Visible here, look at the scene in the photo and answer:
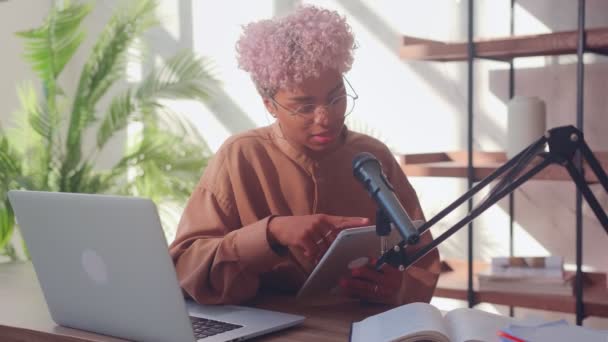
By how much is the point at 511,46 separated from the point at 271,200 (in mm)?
1190

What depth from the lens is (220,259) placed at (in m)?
1.70

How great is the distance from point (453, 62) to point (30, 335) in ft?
7.22

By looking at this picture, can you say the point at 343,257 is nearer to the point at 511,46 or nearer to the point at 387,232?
the point at 387,232

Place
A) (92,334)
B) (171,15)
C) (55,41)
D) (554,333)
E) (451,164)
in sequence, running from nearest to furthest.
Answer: (554,333)
(92,334)
(451,164)
(55,41)
(171,15)

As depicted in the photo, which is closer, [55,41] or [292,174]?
[292,174]

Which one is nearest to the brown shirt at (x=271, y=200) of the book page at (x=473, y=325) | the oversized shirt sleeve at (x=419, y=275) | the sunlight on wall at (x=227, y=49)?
the oversized shirt sleeve at (x=419, y=275)

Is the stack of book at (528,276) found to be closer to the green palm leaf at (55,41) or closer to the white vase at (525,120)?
the white vase at (525,120)

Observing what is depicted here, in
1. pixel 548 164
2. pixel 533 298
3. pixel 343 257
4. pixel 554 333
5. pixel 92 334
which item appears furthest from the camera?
pixel 533 298

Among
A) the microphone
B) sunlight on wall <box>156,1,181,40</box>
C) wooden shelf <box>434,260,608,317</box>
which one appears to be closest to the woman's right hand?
the microphone

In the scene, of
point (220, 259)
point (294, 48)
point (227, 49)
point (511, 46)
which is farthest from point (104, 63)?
point (220, 259)

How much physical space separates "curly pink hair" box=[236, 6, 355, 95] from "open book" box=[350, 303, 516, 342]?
633 mm

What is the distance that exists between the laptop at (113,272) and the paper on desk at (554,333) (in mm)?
443

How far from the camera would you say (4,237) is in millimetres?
3693

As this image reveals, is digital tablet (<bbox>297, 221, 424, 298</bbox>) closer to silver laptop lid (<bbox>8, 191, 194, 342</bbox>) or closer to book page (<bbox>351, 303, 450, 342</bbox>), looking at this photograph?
book page (<bbox>351, 303, 450, 342</bbox>)
